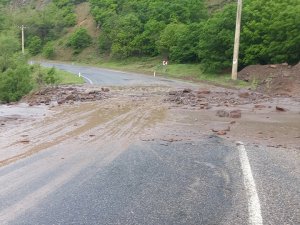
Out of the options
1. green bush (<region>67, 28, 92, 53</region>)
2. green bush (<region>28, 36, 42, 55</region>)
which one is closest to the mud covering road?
green bush (<region>67, 28, 92, 53</region>)

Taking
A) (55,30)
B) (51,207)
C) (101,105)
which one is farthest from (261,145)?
(55,30)

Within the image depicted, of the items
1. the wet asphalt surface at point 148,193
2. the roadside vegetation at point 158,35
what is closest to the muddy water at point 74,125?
the wet asphalt surface at point 148,193

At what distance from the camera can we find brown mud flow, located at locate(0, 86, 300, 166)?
858 cm

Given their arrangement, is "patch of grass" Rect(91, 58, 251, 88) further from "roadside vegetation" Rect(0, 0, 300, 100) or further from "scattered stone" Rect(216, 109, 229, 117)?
"scattered stone" Rect(216, 109, 229, 117)

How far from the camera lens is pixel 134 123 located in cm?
1096

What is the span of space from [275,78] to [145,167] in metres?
19.4

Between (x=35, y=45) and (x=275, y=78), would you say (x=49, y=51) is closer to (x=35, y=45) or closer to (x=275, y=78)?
(x=35, y=45)

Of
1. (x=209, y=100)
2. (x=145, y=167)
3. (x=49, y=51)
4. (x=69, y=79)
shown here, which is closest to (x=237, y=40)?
(x=209, y=100)

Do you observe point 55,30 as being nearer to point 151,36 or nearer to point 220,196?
point 151,36

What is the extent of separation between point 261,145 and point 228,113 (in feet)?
13.9

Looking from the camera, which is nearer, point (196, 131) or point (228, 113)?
point (196, 131)

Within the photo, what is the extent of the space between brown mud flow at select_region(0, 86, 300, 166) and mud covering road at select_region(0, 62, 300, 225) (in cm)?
3

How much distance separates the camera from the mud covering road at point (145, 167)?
476 centimetres

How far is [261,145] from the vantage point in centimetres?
846
